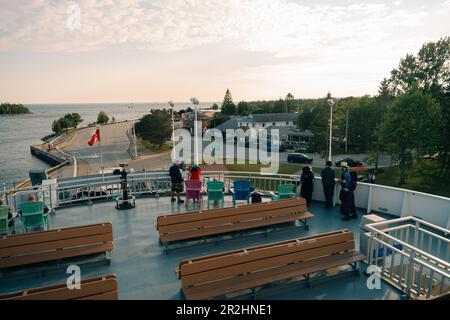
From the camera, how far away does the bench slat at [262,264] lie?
4855 mm

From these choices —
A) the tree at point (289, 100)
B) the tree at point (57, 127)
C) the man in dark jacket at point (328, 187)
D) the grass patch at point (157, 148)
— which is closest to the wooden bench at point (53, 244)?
the man in dark jacket at point (328, 187)

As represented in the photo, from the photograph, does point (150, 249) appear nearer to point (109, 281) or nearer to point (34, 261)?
point (34, 261)

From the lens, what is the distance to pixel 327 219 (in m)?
9.00

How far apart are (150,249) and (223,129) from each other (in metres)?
74.5

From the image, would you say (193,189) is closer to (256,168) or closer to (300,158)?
(256,168)

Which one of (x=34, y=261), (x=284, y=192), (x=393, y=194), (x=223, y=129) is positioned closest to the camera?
(x=34, y=261)

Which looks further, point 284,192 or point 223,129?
point 223,129

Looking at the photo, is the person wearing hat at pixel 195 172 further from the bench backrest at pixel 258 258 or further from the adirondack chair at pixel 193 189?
the bench backrest at pixel 258 258

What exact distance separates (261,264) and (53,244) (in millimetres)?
3984

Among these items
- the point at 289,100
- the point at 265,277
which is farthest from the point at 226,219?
the point at 289,100

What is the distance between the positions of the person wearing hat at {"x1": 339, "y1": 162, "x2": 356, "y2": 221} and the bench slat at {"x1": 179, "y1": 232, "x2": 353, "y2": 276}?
2.95 metres

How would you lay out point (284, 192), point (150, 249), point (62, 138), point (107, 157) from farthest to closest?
point (62, 138) < point (107, 157) < point (284, 192) < point (150, 249)

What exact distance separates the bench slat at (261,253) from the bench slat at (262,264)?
0.05m
